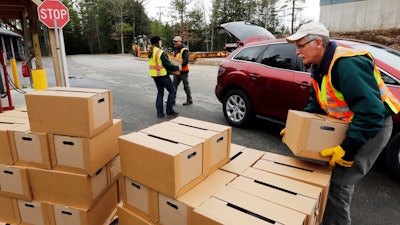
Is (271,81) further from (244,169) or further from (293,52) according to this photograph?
(244,169)

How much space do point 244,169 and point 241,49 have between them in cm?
349

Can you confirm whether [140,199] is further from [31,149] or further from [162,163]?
[31,149]

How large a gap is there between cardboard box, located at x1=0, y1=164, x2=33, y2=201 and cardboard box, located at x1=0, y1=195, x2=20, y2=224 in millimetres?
83

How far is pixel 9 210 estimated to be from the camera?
2.64 meters

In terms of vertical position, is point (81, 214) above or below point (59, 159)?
below

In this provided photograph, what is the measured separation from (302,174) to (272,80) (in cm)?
259

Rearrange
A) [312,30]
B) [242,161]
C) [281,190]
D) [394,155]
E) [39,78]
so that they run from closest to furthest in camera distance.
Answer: [281,190]
[312,30]
[242,161]
[394,155]
[39,78]

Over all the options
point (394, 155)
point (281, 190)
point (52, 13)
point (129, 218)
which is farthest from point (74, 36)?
point (281, 190)

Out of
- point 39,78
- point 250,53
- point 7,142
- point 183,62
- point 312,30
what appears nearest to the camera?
point 312,30

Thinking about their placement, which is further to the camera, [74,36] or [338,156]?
[74,36]

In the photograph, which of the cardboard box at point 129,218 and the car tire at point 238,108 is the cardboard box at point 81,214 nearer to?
the cardboard box at point 129,218

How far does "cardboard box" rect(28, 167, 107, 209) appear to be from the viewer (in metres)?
2.38

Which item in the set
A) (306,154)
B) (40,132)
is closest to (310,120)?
(306,154)

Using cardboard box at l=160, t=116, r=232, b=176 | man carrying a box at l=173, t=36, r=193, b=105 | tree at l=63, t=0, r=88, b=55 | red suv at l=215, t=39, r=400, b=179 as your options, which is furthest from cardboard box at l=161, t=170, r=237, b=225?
tree at l=63, t=0, r=88, b=55
